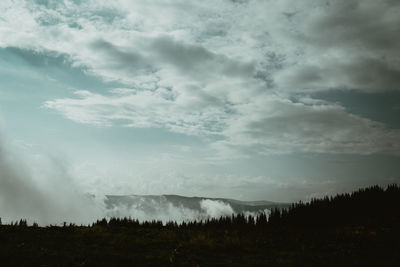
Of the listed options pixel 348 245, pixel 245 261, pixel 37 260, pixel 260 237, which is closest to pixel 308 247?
pixel 348 245

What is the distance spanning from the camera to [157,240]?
890 inches

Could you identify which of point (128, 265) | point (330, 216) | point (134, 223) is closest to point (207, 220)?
point (134, 223)

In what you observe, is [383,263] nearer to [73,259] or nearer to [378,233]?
[378,233]

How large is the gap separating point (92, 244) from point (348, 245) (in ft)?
53.5

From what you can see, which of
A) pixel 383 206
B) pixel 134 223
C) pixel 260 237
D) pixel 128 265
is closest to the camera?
pixel 128 265

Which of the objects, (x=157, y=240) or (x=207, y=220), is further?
(x=207, y=220)

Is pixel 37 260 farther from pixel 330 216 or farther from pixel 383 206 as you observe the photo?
pixel 383 206

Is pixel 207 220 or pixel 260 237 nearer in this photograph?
pixel 260 237

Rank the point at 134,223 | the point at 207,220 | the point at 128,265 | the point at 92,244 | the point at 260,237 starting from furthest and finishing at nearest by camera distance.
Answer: the point at 207,220 → the point at 134,223 → the point at 260,237 → the point at 92,244 → the point at 128,265

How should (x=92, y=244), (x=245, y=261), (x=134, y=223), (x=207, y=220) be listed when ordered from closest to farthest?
(x=245, y=261), (x=92, y=244), (x=134, y=223), (x=207, y=220)

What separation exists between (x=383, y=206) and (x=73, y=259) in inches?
1508

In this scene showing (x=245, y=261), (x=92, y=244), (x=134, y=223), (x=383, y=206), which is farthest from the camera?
(x=383, y=206)

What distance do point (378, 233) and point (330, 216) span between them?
16380 mm

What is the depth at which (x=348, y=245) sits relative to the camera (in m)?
21.2
